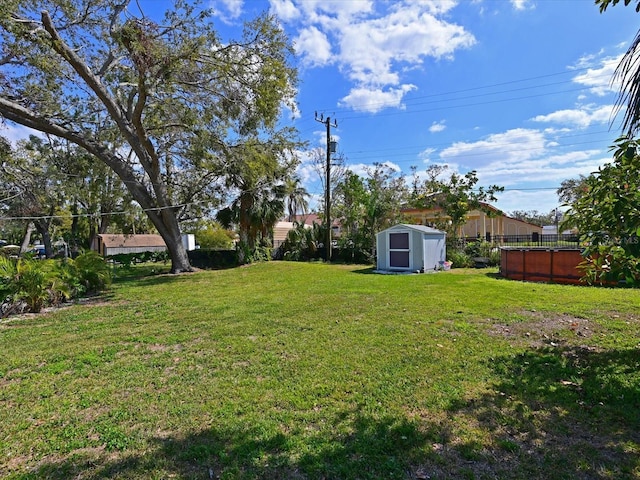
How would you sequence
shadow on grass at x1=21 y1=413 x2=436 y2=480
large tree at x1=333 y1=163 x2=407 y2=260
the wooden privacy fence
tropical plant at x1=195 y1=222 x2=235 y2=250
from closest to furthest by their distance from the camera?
shadow on grass at x1=21 y1=413 x2=436 y2=480
the wooden privacy fence
large tree at x1=333 y1=163 x2=407 y2=260
tropical plant at x1=195 y1=222 x2=235 y2=250

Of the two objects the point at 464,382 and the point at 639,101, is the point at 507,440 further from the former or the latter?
the point at 639,101

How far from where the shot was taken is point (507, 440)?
7.95ft

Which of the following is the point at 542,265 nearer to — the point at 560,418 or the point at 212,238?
the point at 560,418

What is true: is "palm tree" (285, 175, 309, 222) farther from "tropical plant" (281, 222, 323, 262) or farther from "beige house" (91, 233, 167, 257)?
"beige house" (91, 233, 167, 257)

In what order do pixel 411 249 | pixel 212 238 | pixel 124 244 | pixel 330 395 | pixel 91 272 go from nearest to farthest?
1. pixel 330 395
2. pixel 91 272
3. pixel 411 249
4. pixel 212 238
5. pixel 124 244

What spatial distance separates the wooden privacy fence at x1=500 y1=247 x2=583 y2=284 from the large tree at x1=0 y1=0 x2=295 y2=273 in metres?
9.10

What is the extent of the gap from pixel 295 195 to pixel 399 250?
627 inches

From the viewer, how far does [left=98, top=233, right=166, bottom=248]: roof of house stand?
1258 inches

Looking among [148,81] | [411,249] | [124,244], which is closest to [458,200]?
[411,249]

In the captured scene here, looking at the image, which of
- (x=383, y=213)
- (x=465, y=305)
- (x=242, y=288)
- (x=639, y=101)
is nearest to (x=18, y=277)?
(x=242, y=288)

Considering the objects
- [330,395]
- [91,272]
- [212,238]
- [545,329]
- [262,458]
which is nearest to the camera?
[262,458]

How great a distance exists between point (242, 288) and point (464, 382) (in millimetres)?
7761

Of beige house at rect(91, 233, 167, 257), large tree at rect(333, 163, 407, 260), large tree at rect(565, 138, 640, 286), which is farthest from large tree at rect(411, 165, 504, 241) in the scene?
beige house at rect(91, 233, 167, 257)

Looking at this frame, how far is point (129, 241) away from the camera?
3381 cm
